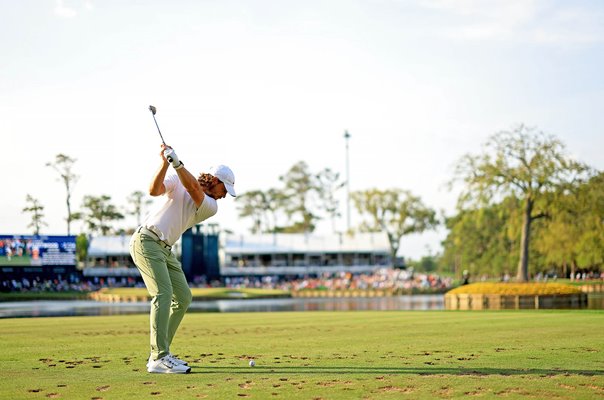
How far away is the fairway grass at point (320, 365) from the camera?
636 cm

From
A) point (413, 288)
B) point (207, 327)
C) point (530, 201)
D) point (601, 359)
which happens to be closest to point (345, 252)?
point (413, 288)

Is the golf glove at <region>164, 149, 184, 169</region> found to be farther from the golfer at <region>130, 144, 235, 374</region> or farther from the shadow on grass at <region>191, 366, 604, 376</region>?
the shadow on grass at <region>191, 366, 604, 376</region>

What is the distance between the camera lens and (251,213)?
113m

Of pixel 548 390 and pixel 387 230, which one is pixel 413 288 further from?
pixel 548 390

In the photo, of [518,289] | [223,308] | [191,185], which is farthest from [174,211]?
[223,308]

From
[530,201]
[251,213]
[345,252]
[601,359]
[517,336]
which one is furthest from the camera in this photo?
[251,213]

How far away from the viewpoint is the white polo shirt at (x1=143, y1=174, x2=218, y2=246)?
25.1 feet

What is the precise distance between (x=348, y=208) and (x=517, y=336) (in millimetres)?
80470

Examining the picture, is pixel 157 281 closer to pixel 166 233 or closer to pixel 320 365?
pixel 166 233

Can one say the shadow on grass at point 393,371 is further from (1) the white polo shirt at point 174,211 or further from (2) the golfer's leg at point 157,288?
(1) the white polo shirt at point 174,211

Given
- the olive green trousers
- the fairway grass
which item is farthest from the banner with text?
the olive green trousers

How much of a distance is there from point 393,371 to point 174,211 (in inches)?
108

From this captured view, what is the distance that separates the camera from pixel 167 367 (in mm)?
7512

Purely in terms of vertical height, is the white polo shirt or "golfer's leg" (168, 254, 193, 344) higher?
the white polo shirt
